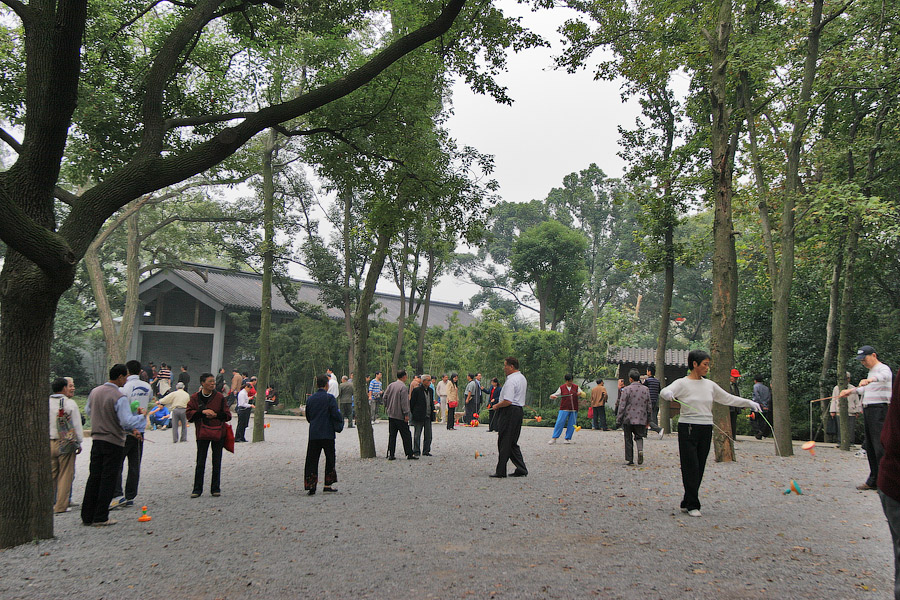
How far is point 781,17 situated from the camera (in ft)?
49.8

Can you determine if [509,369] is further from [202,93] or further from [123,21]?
[123,21]

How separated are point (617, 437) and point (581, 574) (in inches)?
587

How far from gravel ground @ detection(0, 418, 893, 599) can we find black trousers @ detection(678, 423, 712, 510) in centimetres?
26

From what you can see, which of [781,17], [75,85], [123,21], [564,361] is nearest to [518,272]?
[564,361]

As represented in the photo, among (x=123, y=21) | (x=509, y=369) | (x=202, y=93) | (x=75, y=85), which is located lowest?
A: (x=509, y=369)

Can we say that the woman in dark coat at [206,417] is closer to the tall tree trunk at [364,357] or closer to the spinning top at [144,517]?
the spinning top at [144,517]

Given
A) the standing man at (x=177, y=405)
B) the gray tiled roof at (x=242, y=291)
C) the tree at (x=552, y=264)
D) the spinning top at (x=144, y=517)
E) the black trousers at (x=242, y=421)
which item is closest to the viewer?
the spinning top at (x=144, y=517)

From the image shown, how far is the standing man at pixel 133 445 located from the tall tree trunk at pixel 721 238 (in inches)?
373

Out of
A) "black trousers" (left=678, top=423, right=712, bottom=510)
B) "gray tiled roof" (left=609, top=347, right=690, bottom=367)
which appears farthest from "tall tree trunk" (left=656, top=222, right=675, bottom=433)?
"black trousers" (left=678, top=423, right=712, bottom=510)

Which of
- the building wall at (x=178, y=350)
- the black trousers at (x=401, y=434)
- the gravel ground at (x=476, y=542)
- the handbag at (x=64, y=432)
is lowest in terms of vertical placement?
the gravel ground at (x=476, y=542)

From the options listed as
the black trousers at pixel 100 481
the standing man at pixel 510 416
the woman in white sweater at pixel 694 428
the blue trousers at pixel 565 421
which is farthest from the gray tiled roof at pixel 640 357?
the black trousers at pixel 100 481

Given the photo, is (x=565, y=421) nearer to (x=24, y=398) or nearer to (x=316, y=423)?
(x=316, y=423)

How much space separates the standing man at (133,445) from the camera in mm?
7938

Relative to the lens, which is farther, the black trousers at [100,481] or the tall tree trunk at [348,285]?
the tall tree trunk at [348,285]
